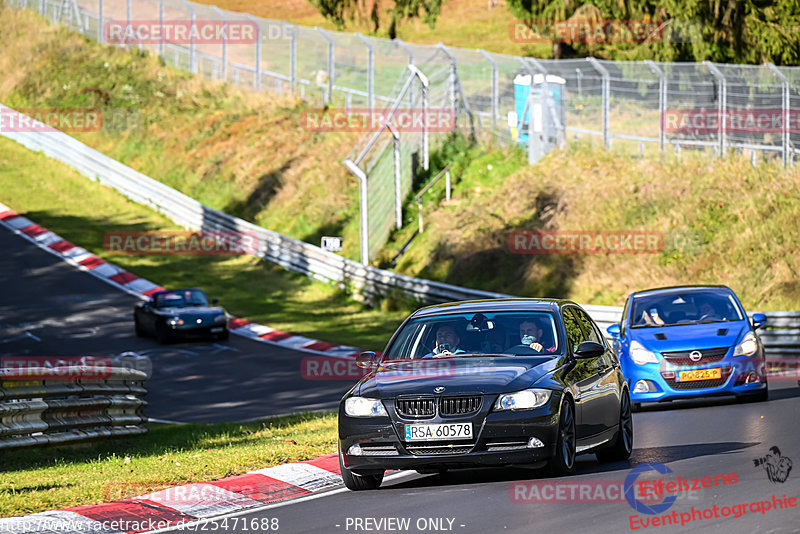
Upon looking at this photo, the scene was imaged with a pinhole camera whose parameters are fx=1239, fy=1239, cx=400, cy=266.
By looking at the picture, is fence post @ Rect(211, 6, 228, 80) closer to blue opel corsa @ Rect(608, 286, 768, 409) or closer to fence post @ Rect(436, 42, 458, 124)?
fence post @ Rect(436, 42, 458, 124)

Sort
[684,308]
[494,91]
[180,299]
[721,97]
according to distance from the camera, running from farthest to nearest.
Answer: [494,91], [721,97], [180,299], [684,308]

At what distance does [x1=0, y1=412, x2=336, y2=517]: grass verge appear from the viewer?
995 centimetres

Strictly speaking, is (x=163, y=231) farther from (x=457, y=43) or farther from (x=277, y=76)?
(x=457, y=43)

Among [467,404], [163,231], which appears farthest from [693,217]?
[467,404]

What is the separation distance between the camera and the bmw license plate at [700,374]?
15.2 meters

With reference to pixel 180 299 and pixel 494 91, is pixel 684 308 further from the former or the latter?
pixel 494 91

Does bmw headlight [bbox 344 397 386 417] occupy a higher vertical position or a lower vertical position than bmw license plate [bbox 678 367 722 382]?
higher

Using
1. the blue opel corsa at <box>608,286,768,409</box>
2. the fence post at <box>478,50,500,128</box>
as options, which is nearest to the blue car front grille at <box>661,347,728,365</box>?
the blue opel corsa at <box>608,286,768,409</box>

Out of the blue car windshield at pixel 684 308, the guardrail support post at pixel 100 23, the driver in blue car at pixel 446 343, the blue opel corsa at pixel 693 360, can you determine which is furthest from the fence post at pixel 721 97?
the guardrail support post at pixel 100 23

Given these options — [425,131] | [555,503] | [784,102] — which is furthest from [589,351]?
[425,131]

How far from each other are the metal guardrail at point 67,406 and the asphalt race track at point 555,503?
4545mm

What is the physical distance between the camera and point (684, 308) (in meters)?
16.9

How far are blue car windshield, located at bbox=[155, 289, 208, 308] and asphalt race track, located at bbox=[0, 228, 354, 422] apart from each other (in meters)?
0.95

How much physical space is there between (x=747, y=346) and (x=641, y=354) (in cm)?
131
